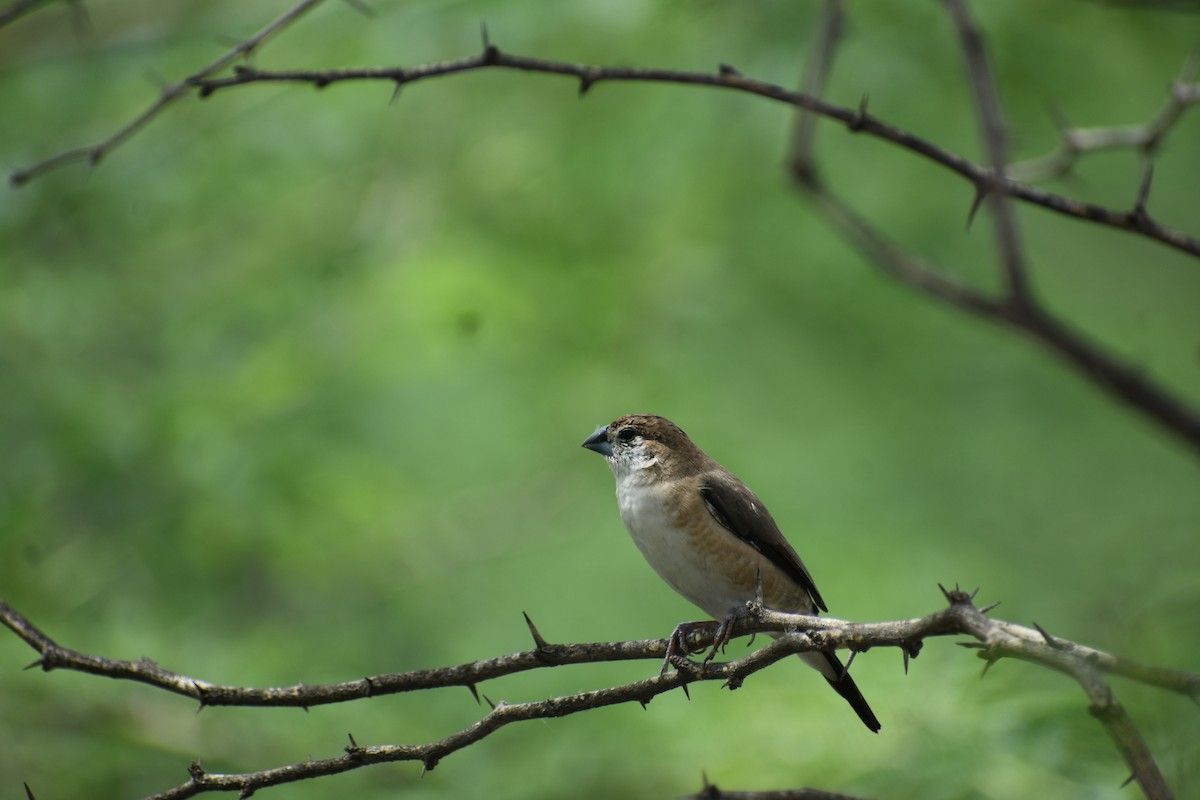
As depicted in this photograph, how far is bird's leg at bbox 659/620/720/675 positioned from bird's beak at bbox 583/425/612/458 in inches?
57.6

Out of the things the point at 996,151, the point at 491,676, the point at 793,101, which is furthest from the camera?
the point at 996,151

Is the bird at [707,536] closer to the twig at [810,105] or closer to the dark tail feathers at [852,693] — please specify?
the dark tail feathers at [852,693]

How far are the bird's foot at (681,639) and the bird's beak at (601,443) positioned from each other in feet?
4.80

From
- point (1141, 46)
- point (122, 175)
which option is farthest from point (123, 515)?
point (1141, 46)

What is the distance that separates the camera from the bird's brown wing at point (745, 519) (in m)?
4.97

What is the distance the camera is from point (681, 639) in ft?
12.8

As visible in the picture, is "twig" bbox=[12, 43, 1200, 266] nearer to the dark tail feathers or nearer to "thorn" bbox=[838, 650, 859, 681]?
"thorn" bbox=[838, 650, 859, 681]

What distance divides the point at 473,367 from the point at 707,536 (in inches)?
188

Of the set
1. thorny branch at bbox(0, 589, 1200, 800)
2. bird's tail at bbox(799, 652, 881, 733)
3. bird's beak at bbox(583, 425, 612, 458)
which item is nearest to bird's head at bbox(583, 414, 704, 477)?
bird's beak at bbox(583, 425, 612, 458)

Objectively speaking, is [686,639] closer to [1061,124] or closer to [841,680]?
[841,680]

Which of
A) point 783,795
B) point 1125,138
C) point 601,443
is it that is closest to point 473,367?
point 601,443

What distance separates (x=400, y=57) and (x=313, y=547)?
340 centimetres

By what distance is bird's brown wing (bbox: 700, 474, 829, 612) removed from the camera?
4973mm

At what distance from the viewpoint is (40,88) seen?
28.8ft
